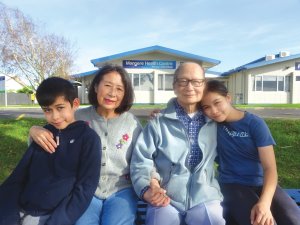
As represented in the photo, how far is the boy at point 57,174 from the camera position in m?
2.33

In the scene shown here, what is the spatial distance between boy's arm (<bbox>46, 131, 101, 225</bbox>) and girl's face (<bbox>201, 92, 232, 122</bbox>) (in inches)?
35.6

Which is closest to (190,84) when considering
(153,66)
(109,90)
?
(109,90)

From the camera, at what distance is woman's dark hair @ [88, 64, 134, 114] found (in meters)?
2.79

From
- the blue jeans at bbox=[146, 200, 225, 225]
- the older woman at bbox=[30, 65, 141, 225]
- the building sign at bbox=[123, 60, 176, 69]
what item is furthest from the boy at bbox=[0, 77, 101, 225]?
the building sign at bbox=[123, 60, 176, 69]

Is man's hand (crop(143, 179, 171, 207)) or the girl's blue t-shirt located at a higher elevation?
the girl's blue t-shirt

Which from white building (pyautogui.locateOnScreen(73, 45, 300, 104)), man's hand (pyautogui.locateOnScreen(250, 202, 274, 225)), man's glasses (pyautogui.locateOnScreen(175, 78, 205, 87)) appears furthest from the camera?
white building (pyautogui.locateOnScreen(73, 45, 300, 104))

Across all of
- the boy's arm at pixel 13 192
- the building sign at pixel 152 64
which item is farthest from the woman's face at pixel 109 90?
the building sign at pixel 152 64

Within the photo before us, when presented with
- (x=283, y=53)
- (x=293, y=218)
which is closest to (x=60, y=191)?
(x=293, y=218)

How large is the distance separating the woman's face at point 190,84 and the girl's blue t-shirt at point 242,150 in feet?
1.25

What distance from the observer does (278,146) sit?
6047mm

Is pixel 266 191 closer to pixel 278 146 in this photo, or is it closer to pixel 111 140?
pixel 111 140

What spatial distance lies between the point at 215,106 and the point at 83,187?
1.20 metres

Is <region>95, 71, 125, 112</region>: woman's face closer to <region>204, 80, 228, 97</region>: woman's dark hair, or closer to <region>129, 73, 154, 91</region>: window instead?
<region>204, 80, 228, 97</region>: woman's dark hair

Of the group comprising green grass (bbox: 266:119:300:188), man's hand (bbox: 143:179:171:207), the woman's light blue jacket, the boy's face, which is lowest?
green grass (bbox: 266:119:300:188)
